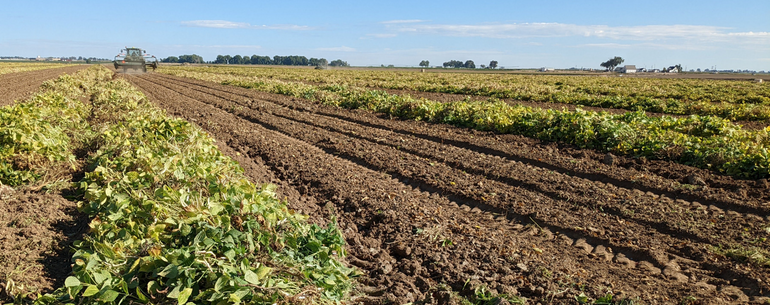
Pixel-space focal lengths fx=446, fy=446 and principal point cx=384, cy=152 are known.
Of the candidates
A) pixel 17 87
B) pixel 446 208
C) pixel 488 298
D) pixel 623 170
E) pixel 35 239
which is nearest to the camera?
pixel 488 298

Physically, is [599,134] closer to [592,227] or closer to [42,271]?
[592,227]

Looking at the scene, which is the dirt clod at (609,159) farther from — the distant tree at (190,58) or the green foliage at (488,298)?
the distant tree at (190,58)

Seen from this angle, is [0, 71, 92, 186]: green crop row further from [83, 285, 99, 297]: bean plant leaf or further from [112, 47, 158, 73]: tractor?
[112, 47, 158, 73]: tractor

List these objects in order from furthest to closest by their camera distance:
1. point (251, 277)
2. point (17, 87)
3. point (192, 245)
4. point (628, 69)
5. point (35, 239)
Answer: point (628, 69)
point (17, 87)
point (35, 239)
point (192, 245)
point (251, 277)

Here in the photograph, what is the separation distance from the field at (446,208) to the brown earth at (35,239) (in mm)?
43

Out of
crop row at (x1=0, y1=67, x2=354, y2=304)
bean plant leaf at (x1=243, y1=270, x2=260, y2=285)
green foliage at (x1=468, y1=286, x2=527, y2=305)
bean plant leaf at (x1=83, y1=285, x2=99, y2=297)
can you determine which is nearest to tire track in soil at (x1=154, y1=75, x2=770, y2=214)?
green foliage at (x1=468, y1=286, x2=527, y2=305)

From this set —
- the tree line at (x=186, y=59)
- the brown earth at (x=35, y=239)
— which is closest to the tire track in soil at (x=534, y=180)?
the brown earth at (x=35, y=239)

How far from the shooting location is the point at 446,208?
5.88m

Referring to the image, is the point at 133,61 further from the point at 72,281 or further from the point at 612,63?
the point at 612,63

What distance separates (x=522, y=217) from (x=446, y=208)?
960mm

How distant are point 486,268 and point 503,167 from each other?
12.0 ft

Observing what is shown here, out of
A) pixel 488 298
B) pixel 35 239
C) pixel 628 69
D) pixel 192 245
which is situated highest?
pixel 628 69

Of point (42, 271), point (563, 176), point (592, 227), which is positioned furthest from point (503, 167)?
point (42, 271)

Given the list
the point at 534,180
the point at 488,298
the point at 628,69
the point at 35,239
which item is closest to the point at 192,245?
the point at 35,239
